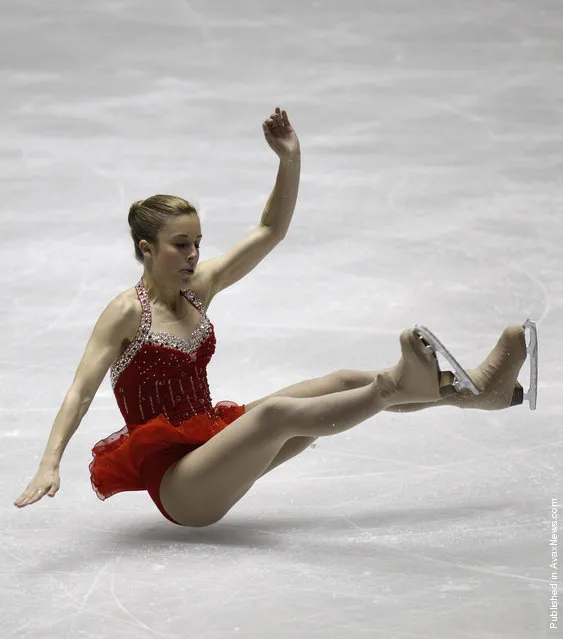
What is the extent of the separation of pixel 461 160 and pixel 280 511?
12.5ft

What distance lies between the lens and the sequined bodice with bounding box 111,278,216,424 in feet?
11.1

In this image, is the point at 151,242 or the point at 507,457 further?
the point at 507,457

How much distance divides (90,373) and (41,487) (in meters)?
0.36

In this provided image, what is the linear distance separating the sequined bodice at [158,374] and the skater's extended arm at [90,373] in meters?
0.06

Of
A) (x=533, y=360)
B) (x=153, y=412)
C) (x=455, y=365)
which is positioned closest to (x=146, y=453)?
(x=153, y=412)

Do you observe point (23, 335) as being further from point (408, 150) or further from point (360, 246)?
point (408, 150)

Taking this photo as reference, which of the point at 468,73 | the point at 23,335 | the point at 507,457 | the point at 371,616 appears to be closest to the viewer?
Answer: the point at 371,616

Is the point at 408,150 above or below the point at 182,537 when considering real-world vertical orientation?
above

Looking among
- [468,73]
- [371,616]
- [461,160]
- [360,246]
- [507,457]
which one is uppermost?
[468,73]

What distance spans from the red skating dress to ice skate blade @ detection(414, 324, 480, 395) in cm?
71

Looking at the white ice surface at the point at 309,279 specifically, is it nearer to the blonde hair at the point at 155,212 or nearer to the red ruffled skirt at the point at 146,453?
the red ruffled skirt at the point at 146,453

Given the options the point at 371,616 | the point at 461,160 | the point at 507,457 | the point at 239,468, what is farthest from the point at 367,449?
the point at 461,160

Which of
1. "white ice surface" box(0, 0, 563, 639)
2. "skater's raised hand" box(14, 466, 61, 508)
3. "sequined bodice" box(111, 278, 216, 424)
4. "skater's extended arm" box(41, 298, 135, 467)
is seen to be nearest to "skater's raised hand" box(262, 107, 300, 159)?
"sequined bodice" box(111, 278, 216, 424)

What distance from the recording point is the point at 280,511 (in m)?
3.55
